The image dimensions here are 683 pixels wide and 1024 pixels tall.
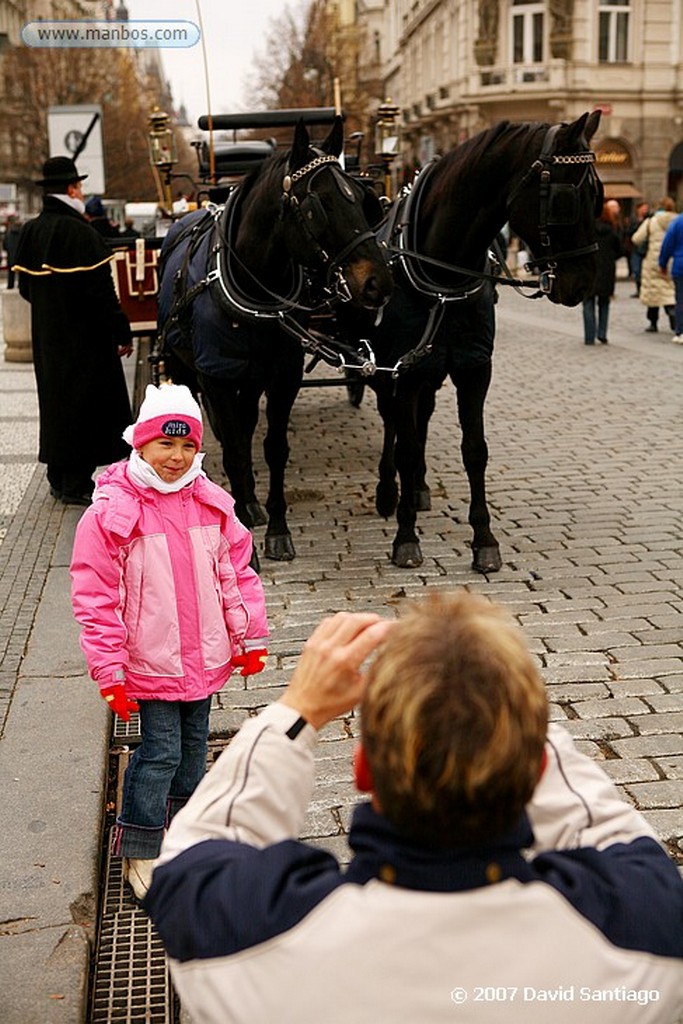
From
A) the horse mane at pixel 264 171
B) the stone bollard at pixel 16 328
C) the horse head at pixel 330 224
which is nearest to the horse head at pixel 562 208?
the horse head at pixel 330 224

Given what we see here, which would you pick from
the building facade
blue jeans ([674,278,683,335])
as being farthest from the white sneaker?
the building facade

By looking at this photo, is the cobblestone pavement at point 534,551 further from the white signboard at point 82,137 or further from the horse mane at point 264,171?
the white signboard at point 82,137

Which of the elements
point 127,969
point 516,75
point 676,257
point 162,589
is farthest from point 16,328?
point 516,75

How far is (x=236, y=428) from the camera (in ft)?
21.8

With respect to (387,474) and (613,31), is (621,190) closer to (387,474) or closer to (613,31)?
(613,31)

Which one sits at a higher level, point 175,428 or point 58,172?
point 58,172

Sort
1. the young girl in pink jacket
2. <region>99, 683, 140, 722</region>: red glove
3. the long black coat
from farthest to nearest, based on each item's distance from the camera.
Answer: the long black coat
the young girl in pink jacket
<region>99, 683, 140, 722</region>: red glove

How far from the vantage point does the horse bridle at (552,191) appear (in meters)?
5.89

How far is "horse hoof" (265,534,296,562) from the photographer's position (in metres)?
6.75

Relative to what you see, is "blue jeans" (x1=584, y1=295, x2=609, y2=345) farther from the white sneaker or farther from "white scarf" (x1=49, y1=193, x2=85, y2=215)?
the white sneaker

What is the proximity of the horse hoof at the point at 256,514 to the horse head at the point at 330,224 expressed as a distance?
1422 millimetres

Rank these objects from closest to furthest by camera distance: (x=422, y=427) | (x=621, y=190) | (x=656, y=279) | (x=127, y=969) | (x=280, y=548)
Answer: (x=127, y=969)
(x=280, y=548)
(x=422, y=427)
(x=656, y=279)
(x=621, y=190)

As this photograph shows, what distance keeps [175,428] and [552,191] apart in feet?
10.1

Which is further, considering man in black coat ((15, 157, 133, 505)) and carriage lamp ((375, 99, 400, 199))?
carriage lamp ((375, 99, 400, 199))
